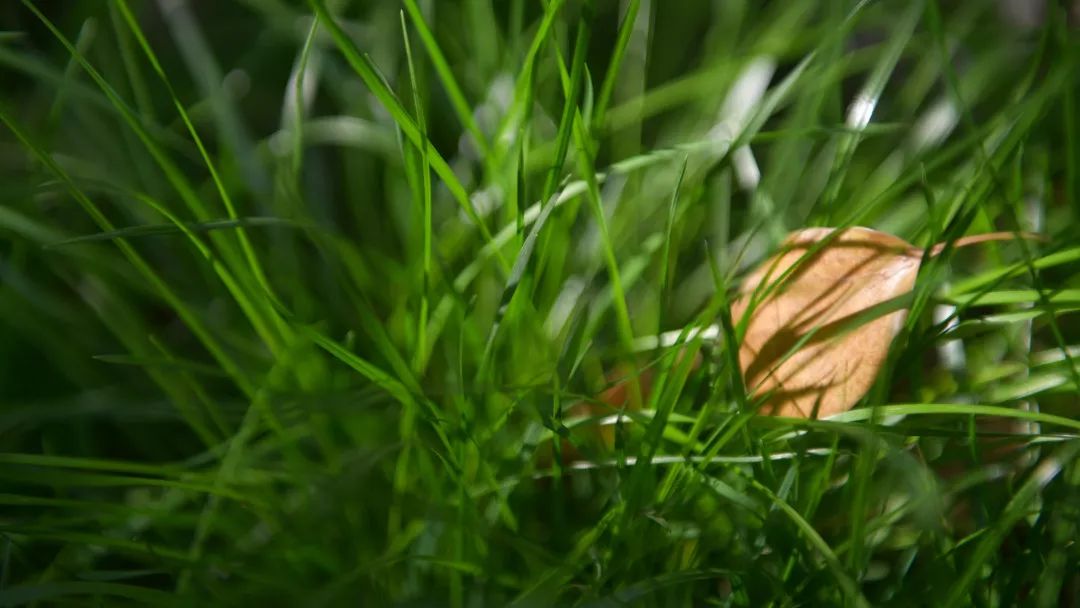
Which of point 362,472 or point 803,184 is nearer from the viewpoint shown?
point 362,472

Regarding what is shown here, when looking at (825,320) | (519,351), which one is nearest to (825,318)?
(825,320)

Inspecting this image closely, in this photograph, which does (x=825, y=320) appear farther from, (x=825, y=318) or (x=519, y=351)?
(x=519, y=351)

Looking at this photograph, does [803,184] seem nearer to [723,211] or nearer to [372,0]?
[723,211]

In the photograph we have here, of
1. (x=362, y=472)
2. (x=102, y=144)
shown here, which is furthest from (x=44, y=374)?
(x=362, y=472)
